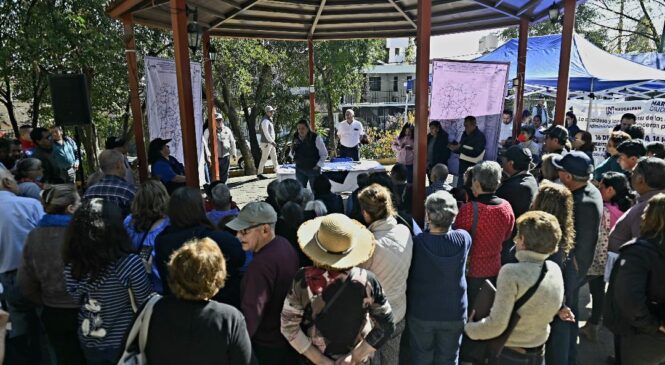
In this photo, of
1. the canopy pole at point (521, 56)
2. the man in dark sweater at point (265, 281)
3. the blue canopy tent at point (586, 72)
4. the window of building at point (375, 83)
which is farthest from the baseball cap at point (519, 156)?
the window of building at point (375, 83)

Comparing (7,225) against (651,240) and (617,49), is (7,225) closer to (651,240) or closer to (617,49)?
(651,240)

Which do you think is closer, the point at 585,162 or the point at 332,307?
the point at 332,307

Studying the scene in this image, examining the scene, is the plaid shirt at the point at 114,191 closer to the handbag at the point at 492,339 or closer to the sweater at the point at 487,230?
the sweater at the point at 487,230

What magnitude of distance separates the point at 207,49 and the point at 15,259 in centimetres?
550

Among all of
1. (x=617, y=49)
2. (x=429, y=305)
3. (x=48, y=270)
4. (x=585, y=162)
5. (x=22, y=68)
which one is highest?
(x=617, y=49)

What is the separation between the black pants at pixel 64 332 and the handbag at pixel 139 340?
1086 millimetres

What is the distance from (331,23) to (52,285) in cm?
727

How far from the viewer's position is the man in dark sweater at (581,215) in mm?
3020

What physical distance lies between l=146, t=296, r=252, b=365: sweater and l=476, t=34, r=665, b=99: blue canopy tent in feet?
27.6

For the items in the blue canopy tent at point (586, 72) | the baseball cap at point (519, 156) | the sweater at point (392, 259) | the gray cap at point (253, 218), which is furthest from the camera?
the blue canopy tent at point (586, 72)

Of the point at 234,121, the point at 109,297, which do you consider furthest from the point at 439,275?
the point at 234,121

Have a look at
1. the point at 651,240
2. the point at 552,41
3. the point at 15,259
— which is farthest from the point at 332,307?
the point at 552,41

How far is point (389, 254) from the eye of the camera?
2.55 meters

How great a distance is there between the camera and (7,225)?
315 centimetres
